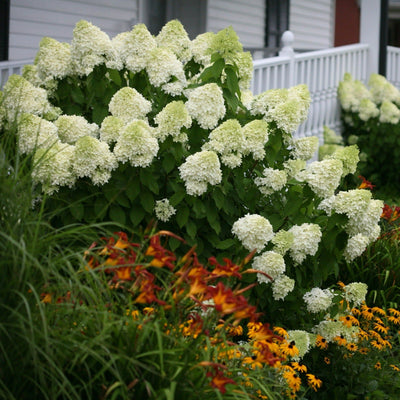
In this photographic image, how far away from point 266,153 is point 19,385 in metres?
2.24

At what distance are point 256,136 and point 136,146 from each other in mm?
704

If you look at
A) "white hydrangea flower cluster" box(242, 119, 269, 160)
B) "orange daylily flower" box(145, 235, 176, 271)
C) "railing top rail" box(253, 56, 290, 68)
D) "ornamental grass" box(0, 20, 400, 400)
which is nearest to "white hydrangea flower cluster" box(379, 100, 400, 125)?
"railing top rail" box(253, 56, 290, 68)

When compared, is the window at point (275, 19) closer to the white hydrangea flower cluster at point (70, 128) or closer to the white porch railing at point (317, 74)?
the white porch railing at point (317, 74)

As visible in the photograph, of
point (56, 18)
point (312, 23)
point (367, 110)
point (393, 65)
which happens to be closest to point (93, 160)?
point (56, 18)

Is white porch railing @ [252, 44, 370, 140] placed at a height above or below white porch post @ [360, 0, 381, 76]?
below

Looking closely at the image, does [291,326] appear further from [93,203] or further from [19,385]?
[19,385]

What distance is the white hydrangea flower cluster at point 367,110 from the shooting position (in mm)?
10141

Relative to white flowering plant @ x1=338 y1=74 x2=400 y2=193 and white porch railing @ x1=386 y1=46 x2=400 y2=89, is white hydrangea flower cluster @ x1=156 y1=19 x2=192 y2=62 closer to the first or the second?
white flowering plant @ x1=338 y1=74 x2=400 y2=193

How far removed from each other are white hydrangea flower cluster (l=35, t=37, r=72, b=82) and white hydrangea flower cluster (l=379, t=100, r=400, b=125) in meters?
6.41

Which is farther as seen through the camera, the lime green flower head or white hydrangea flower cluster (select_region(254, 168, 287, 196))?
the lime green flower head

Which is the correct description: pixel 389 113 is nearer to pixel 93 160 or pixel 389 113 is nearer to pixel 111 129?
pixel 111 129

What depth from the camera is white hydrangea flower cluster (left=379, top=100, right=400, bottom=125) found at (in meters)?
10.1

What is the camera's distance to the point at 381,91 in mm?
10555

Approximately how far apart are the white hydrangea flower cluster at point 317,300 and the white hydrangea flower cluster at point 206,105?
3.68 feet
